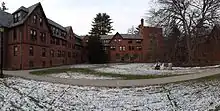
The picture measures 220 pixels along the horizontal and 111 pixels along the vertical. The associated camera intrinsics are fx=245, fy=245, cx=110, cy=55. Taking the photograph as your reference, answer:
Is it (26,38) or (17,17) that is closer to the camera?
(26,38)

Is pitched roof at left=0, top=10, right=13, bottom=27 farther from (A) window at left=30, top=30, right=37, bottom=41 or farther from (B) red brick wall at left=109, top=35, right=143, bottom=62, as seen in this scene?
(B) red brick wall at left=109, top=35, right=143, bottom=62

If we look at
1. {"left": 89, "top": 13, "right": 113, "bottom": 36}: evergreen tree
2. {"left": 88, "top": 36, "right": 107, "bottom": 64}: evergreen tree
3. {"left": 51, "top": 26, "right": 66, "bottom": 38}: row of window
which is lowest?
{"left": 88, "top": 36, "right": 107, "bottom": 64}: evergreen tree

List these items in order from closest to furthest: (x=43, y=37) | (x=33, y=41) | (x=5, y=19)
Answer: (x=5, y=19)
(x=33, y=41)
(x=43, y=37)

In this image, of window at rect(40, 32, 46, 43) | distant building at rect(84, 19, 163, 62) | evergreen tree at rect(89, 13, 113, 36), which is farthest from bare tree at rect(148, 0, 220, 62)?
evergreen tree at rect(89, 13, 113, 36)

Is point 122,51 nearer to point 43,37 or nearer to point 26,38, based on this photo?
point 43,37

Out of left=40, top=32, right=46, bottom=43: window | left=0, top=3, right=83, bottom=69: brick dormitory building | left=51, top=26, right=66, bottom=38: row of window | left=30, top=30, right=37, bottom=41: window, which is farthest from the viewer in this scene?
left=51, top=26, right=66, bottom=38: row of window

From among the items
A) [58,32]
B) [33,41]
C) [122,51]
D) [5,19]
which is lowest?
[122,51]

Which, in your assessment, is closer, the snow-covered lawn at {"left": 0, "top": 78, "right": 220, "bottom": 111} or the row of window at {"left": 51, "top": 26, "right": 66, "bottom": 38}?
the snow-covered lawn at {"left": 0, "top": 78, "right": 220, "bottom": 111}

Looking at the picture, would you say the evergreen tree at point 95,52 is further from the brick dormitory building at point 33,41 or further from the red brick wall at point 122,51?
the red brick wall at point 122,51

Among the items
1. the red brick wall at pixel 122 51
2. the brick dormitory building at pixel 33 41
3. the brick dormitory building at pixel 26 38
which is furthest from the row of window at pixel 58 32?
the red brick wall at pixel 122 51

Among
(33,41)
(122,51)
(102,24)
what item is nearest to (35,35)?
(33,41)

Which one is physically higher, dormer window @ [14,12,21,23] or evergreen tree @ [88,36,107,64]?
dormer window @ [14,12,21,23]

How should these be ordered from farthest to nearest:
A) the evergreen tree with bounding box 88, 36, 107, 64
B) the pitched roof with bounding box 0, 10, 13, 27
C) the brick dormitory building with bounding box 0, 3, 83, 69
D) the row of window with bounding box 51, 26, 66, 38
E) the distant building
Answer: the distant building, the evergreen tree with bounding box 88, 36, 107, 64, the row of window with bounding box 51, 26, 66, 38, the pitched roof with bounding box 0, 10, 13, 27, the brick dormitory building with bounding box 0, 3, 83, 69

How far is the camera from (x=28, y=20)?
3734 centimetres
